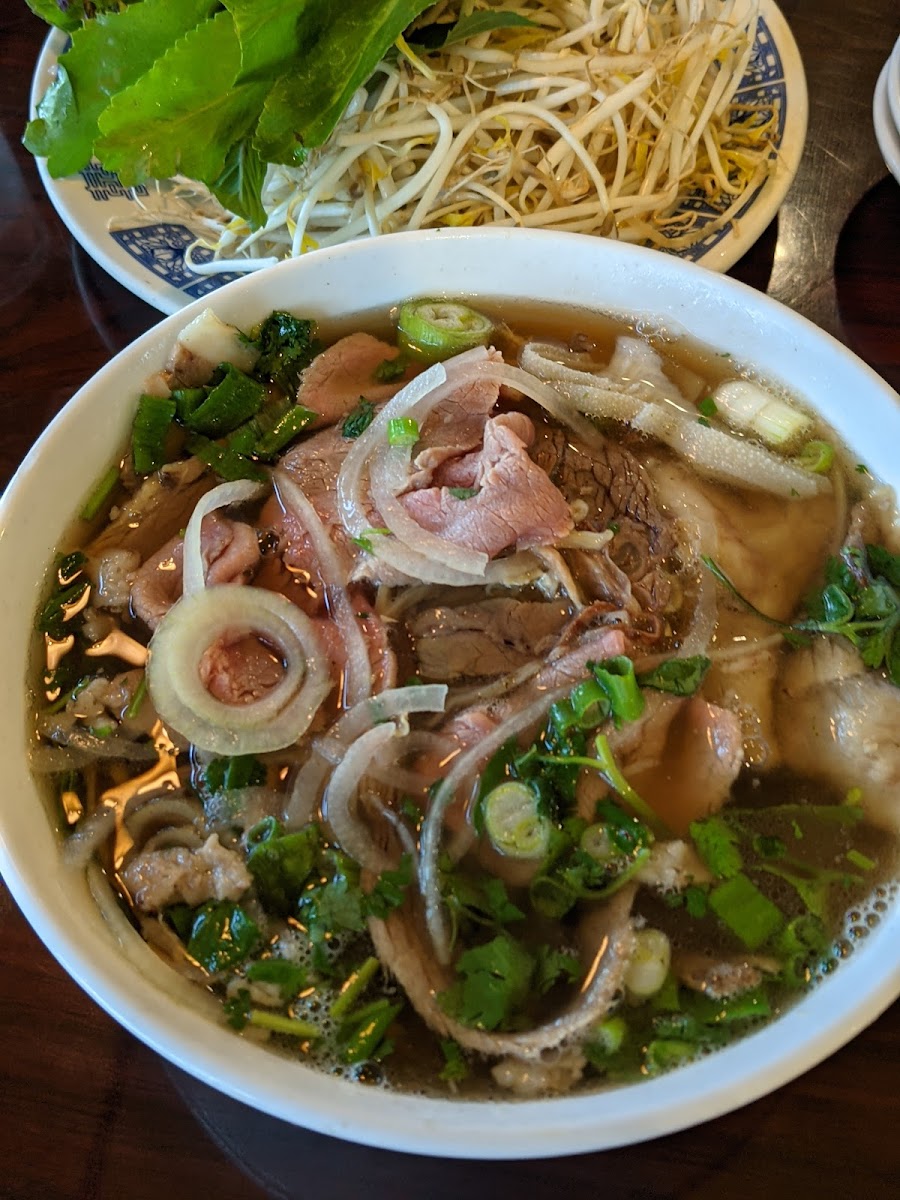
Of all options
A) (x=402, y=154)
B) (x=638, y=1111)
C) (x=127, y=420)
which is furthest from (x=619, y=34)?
(x=638, y=1111)

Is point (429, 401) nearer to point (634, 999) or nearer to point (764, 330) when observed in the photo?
point (764, 330)

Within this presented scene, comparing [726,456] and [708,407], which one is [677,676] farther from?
[708,407]

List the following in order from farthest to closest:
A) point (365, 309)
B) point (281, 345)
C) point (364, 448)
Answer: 1. point (365, 309)
2. point (281, 345)
3. point (364, 448)

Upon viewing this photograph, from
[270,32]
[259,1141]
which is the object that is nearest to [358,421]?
[270,32]

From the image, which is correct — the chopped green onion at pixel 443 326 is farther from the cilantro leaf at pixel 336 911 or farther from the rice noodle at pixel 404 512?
the cilantro leaf at pixel 336 911

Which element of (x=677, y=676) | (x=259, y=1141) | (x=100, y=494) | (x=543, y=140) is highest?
(x=543, y=140)

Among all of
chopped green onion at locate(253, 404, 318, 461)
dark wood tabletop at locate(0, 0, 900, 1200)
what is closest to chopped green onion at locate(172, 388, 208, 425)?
chopped green onion at locate(253, 404, 318, 461)

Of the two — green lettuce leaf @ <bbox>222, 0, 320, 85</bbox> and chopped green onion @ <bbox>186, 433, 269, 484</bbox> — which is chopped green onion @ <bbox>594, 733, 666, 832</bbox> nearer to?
chopped green onion @ <bbox>186, 433, 269, 484</bbox>
